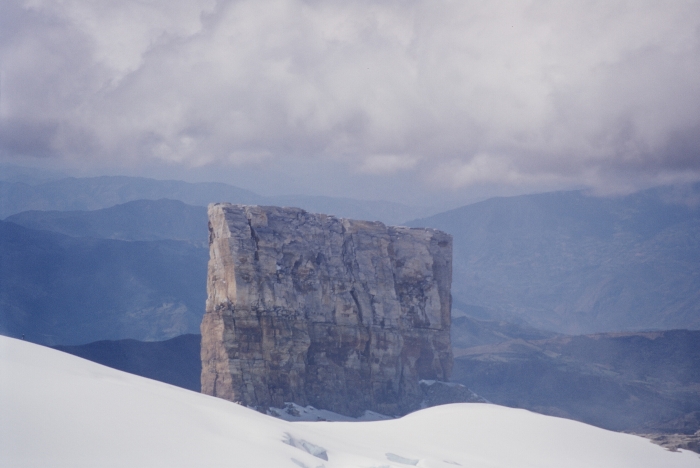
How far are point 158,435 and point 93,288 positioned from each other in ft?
543

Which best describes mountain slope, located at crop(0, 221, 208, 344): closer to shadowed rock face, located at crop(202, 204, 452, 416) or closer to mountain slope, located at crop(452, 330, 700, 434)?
mountain slope, located at crop(452, 330, 700, 434)

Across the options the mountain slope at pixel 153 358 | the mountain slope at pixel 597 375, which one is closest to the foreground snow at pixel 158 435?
the mountain slope at pixel 153 358

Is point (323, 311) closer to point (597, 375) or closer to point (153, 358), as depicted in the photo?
point (153, 358)

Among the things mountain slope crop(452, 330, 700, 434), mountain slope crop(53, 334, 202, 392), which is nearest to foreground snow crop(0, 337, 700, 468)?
mountain slope crop(53, 334, 202, 392)

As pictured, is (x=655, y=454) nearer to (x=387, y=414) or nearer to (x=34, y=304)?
(x=387, y=414)

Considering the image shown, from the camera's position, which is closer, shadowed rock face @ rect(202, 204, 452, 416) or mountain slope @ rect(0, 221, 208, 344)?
shadowed rock face @ rect(202, 204, 452, 416)

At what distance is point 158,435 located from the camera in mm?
25109

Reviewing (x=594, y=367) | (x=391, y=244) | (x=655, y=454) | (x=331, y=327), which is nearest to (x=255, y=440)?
(x=655, y=454)

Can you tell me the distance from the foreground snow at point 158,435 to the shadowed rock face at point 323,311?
25876 mm

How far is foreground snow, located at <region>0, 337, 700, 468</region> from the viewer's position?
22.3 metres

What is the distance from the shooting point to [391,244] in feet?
286

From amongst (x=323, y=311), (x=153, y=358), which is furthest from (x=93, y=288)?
(x=323, y=311)

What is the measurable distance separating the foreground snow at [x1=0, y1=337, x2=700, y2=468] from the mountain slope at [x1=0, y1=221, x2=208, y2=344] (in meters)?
131

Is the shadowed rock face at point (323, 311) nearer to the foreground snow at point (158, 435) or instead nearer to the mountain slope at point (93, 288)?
the foreground snow at point (158, 435)
